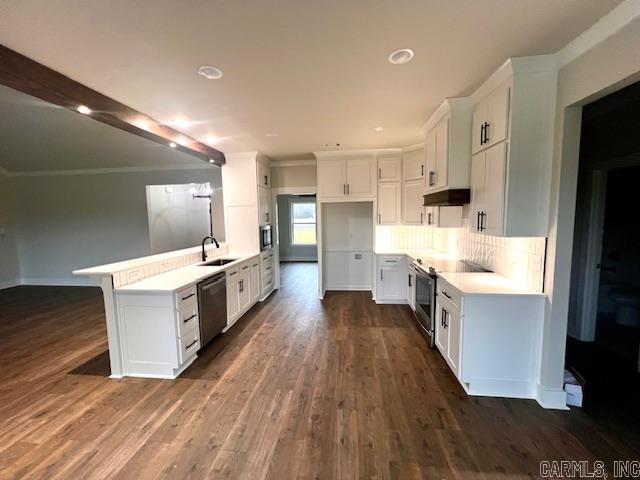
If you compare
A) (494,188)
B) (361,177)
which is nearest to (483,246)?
(494,188)

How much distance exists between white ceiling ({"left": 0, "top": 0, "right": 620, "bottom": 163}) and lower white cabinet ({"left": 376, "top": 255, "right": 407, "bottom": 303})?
2450mm

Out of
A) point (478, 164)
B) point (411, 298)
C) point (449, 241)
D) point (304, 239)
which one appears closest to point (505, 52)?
point (478, 164)

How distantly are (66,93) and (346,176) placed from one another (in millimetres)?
3583

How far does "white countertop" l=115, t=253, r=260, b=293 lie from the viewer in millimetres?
2641

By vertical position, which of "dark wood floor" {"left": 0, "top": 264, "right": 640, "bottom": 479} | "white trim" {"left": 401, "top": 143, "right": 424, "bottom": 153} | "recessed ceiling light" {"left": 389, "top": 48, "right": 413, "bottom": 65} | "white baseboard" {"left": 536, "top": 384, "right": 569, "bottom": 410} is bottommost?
"dark wood floor" {"left": 0, "top": 264, "right": 640, "bottom": 479}

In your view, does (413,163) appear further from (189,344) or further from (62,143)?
(62,143)

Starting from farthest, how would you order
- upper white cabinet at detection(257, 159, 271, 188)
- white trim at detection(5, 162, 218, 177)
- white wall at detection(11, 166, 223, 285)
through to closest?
white wall at detection(11, 166, 223, 285) < white trim at detection(5, 162, 218, 177) < upper white cabinet at detection(257, 159, 271, 188)

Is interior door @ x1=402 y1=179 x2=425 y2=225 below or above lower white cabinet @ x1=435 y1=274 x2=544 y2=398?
above

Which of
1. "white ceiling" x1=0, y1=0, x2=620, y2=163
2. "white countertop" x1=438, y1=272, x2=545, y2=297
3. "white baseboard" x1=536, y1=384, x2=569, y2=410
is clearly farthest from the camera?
"white countertop" x1=438, y1=272, x2=545, y2=297

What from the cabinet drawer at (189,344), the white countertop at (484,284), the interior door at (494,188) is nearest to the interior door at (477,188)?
the interior door at (494,188)

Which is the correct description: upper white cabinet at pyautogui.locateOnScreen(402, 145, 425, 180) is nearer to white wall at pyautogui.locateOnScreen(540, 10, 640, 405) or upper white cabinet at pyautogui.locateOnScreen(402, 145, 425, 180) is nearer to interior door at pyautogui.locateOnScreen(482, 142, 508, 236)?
interior door at pyautogui.locateOnScreen(482, 142, 508, 236)

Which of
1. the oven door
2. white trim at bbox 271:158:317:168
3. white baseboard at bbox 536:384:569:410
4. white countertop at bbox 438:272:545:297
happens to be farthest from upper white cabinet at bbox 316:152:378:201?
white baseboard at bbox 536:384:569:410

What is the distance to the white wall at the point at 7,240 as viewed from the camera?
5.98 metres

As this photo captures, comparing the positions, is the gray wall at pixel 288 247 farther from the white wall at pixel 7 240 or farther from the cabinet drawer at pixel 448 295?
the cabinet drawer at pixel 448 295
